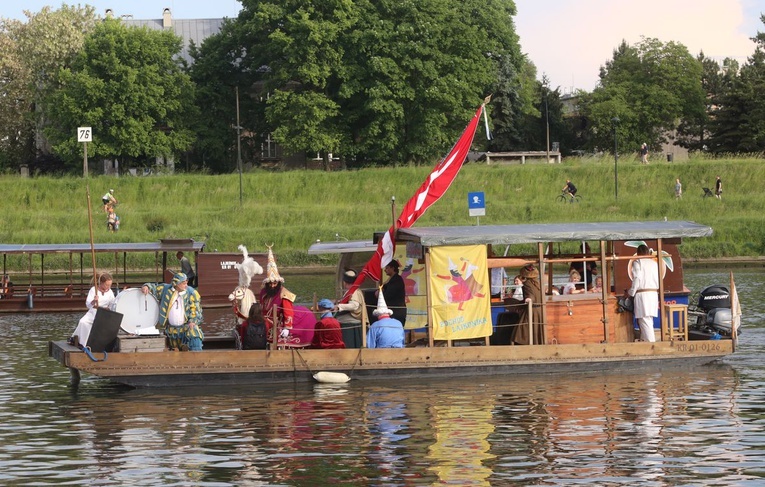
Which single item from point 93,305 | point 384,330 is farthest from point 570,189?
point 93,305

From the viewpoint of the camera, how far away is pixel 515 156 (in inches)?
3233

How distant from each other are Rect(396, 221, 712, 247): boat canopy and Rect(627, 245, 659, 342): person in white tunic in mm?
664

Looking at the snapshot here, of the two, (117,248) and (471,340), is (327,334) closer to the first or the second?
(471,340)

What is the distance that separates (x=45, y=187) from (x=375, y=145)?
69.2 ft

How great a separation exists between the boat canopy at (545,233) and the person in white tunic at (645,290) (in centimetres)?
Result: 66

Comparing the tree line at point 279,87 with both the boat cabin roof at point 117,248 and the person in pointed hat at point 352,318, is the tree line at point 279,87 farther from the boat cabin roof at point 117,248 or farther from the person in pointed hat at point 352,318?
the person in pointed hat at point 352,318

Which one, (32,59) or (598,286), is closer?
(598,286)

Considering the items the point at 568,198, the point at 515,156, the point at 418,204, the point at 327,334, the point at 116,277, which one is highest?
the point at 515,156

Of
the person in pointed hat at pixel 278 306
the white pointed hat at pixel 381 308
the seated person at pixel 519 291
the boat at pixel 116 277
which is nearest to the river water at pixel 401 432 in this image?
the person in pointed hat at pixel 278 306

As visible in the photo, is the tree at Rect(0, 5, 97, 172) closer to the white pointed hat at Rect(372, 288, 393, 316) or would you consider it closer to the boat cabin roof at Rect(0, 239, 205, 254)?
the boat cabin roof at Rect(0, 239, 205, 254)

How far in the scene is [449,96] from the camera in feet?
249

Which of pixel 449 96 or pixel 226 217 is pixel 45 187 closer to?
pixel 226 217

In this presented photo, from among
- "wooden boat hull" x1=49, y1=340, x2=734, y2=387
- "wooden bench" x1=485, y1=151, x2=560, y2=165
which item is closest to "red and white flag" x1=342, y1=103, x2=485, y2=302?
"wooden boat hull" x1=49, y1=340, x2=734, y2=387

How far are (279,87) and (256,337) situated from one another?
57.7 meters
